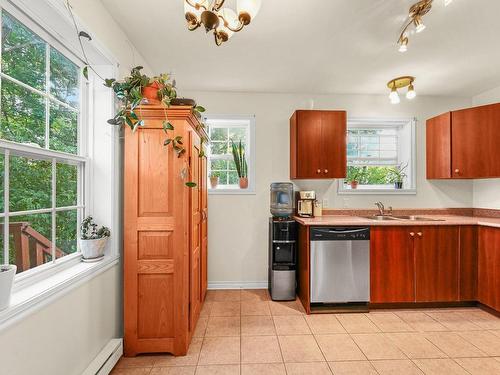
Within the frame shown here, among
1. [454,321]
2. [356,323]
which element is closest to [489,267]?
[454,321]

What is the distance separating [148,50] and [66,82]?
3.14 ft

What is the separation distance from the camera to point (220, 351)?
2.02m

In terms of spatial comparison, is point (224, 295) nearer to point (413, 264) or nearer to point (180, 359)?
point (180, 359)

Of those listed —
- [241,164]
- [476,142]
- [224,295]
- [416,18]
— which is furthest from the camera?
[241,164]

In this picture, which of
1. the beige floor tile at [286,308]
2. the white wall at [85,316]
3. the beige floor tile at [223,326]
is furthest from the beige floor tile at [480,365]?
the white wall at [85,316]

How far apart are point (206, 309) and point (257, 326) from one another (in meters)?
0.66

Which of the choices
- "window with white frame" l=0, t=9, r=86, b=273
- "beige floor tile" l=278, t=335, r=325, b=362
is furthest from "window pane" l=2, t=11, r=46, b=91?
"beige floor tile" l=278, t=335, r=325, b=362

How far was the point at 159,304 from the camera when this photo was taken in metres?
1.92

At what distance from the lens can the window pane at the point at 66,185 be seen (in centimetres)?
162

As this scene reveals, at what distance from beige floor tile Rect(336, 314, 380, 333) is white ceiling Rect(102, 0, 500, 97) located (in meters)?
2.64

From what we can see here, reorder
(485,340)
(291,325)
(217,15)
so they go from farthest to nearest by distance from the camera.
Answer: (291,325), (485,340), (217,15)

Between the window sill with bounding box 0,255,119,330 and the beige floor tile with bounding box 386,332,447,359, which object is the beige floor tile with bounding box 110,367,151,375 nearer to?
the window sill with bounding box 0,255,119,330

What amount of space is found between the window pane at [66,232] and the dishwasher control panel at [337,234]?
211 centimetres

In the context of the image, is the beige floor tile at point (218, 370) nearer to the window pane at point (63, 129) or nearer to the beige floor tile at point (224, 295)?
the beige floor tile at point (224, 295)
